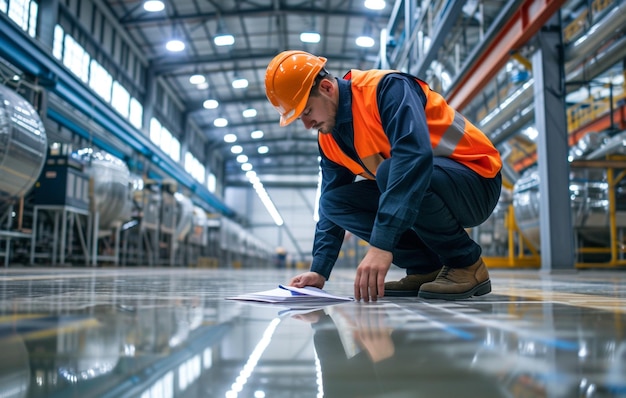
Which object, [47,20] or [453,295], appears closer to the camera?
[453,295]

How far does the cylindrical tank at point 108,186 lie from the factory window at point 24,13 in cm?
232

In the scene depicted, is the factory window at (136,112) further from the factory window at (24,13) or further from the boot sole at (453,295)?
the boot sole at (453,295)

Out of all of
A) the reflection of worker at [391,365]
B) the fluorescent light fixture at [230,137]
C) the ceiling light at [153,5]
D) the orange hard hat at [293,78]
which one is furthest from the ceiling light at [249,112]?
the reflection of worker at [391,365]

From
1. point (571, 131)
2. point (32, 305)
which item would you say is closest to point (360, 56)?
point (571, 131)

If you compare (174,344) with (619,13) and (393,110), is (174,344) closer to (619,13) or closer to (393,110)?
(393,110)

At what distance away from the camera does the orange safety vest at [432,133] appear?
1.75 metres

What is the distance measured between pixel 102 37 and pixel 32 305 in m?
12.6

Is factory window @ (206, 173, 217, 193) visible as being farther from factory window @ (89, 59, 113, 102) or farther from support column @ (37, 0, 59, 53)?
support column @ (37, 0, 59, 53)

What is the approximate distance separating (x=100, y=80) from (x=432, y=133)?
39.8 ft

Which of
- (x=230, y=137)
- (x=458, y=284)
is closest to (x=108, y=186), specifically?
(x=458, y=284)

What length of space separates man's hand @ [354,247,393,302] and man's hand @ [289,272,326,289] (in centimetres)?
37

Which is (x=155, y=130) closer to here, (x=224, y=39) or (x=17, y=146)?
(x=224, y=39)

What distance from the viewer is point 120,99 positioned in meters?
13.3

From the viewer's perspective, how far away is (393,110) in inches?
63.8
